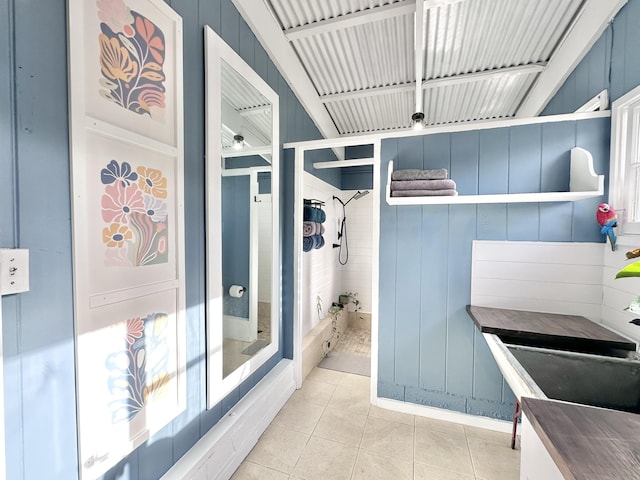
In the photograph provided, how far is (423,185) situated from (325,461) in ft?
6.09

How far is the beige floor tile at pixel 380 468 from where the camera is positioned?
1.50m

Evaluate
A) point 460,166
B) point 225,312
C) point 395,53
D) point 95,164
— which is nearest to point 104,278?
point 95,164

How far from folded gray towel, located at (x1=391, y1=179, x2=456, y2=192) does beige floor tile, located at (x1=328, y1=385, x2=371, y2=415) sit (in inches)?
67.9

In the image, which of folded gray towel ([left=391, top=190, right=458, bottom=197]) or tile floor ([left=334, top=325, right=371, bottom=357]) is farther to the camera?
tile floor ([left=334, top=325, right=371, bottom=357])

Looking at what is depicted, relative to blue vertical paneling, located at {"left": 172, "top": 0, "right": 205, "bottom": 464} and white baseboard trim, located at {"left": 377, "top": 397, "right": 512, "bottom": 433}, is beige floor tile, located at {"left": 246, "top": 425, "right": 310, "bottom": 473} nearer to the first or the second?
blue vertical paneling, located at {"left": 172, "top": 0, "right": 205, "bottom": 464}

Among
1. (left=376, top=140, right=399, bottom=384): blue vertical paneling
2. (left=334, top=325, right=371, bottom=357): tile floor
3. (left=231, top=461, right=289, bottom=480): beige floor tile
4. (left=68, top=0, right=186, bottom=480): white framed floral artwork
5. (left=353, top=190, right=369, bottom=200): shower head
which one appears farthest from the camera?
(left=353, top=190, right=369, bottom=200): shower head

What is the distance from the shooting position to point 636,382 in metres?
1.12

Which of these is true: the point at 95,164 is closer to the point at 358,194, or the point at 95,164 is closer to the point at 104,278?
the point at 104,278

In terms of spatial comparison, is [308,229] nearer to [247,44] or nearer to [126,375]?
[247,44]

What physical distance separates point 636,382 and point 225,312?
6.52 ft

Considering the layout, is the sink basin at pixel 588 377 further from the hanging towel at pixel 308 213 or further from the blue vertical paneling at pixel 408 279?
the hanging towel at pixel 308 213

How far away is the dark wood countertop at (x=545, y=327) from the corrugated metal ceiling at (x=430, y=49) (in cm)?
194

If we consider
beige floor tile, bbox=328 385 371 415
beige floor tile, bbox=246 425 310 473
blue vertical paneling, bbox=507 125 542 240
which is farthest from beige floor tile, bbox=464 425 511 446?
blue vertical paneling, bbox=507 125 542 240

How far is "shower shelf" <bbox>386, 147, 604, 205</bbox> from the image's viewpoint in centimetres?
145
